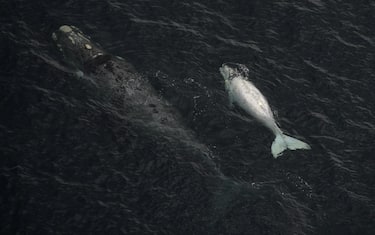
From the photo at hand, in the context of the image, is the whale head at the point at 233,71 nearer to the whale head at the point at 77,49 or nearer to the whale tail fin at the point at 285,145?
the whale tail fin at the point at 285,145

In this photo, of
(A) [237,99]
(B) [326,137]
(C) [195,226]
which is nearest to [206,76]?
(A) [237,99]

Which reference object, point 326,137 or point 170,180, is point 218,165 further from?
point 326,137

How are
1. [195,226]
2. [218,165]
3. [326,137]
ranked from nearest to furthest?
[195,226], [218,165], [326,137]

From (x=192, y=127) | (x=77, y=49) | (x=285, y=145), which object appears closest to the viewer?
(x=285, y=145)

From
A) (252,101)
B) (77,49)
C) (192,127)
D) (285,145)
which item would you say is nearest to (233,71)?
(252,101)

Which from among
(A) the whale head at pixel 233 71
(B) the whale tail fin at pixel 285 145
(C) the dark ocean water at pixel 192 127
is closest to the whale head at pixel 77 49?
(C) the dark ocean water at pixel 192 127

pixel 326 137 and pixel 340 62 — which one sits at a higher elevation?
pixel 340 62

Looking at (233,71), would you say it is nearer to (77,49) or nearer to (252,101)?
(252,101)
